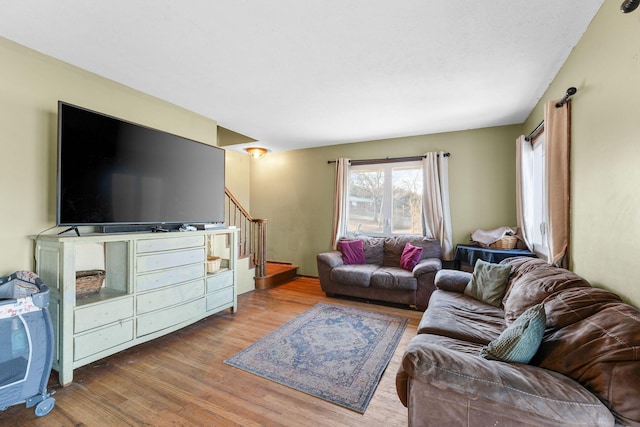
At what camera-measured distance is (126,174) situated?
2475 millimetres

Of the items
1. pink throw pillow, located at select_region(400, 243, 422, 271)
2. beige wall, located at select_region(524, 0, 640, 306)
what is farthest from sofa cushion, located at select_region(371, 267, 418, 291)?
beige wall, located at select_region(524, 0, 640, 306)

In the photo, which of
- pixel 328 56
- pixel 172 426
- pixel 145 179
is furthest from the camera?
pixel 145 179

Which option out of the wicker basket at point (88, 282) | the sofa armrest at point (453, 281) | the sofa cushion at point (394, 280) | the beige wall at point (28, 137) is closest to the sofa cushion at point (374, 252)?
the sofa cushion at point (394, 280)

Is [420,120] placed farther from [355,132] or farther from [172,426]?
[172,426]

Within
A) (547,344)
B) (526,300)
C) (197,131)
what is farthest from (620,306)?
(197,131)

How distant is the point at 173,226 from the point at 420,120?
11.0 feet

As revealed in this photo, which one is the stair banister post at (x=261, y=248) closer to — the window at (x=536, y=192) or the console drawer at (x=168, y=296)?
the console drawer at (x=168, y=296)

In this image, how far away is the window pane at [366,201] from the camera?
4.72 metres

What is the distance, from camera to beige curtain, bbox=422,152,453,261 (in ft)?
13.3

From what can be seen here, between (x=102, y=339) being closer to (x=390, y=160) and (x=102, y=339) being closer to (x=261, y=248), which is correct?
(x=261, y=248)

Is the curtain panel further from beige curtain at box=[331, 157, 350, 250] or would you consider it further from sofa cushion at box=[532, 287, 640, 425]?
beige curtain at box=[331, 157, 350, 250]

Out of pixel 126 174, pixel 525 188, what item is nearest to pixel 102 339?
pixel 126 174

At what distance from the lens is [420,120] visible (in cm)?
366

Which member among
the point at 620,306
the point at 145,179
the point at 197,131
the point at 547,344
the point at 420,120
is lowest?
the point at 547,344
